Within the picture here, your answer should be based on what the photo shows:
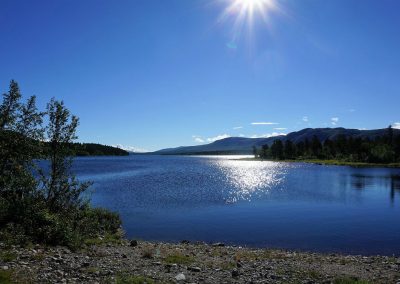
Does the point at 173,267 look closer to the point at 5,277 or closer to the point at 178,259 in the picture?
the point at 178,259

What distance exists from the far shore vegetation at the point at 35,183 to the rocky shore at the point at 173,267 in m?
1.66

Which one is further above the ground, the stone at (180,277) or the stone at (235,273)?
the stone at (180,277)

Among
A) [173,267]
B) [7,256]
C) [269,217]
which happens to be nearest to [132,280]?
[173,267]

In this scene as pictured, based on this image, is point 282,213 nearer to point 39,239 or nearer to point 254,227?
point 254,227

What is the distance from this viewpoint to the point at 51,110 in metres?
25.6

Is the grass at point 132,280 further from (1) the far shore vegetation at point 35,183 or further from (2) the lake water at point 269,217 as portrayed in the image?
(2) the lake water at point 269,217

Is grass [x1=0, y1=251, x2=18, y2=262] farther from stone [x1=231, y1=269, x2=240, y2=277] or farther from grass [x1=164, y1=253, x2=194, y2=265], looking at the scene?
stone [x1=231, y1=269, x2=240, y2=277]

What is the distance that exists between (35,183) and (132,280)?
11.6m

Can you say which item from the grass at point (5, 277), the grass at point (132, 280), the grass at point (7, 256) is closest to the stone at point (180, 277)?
the grass at point (132, 280)

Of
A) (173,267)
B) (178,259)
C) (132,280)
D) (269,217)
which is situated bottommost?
(269,217)

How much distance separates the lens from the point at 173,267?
2023 centimetres

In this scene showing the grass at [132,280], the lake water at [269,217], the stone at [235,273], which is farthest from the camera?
the lake water at [269,217]

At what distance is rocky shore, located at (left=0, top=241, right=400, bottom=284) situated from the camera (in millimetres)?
16516

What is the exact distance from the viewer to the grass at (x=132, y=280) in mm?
15885
